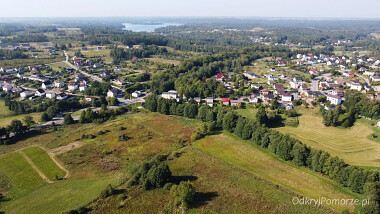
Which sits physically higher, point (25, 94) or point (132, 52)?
point (132, 52)

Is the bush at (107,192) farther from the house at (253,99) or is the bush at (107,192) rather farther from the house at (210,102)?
the house at (253,99)

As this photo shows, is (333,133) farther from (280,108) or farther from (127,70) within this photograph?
(127,70)

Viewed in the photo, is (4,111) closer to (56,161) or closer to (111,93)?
(111,93)

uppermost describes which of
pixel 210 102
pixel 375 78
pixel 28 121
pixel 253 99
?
pixel 375 78

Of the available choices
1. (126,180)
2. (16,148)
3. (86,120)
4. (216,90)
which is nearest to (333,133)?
(216,90)

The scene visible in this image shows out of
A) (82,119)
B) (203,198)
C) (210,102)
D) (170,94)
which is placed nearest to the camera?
(203,198)

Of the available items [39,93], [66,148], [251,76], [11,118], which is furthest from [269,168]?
[39,93]
